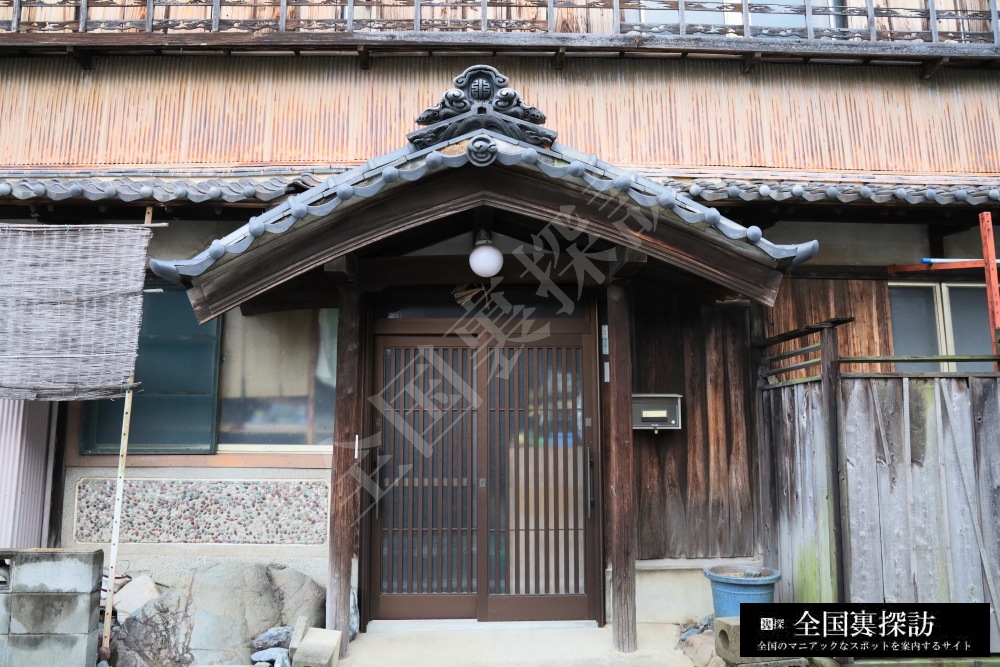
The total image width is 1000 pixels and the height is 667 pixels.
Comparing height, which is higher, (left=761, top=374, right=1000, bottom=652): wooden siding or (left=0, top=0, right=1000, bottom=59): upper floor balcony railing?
(left=0, top=0, right=1000, bottom=59): upper floor balcony railing

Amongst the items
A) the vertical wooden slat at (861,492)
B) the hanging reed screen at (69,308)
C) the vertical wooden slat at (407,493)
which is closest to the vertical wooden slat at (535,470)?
the vertical wooden slat at (407,493)

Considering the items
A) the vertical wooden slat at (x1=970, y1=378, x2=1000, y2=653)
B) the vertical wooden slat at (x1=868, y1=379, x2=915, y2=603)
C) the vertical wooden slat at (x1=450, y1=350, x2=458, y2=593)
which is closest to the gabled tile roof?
the vertical wooden slat at (x1=868, y1=379, x2=915, y2=603)

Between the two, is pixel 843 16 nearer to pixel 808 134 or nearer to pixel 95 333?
pixel 808 134

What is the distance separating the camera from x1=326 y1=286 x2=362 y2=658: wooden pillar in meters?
5.91

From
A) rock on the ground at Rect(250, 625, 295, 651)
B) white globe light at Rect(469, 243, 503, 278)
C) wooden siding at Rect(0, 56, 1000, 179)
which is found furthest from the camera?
wooden siding at Rect(0, 56, 1000, 179)

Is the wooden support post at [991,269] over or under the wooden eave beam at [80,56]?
under

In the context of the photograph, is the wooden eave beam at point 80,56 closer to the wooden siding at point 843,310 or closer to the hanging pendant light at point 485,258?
the hanging pendant light at point 485,258

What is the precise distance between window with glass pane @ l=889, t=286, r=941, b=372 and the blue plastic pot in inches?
121

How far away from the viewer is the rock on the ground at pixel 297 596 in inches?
241

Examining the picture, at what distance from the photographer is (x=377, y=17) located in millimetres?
8211

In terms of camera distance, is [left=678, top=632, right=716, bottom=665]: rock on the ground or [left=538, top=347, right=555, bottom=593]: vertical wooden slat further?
[left=538, top=347, right=555, bottom=593]: vertical wooden slat

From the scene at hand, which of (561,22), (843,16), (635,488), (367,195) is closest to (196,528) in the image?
(367,195)

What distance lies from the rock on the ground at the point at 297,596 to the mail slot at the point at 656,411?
3.57 metres

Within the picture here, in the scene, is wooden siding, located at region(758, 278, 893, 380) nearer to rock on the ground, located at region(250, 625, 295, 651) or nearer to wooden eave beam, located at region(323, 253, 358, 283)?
wooden eave beam, located at region(323, 253, 358, 283)
